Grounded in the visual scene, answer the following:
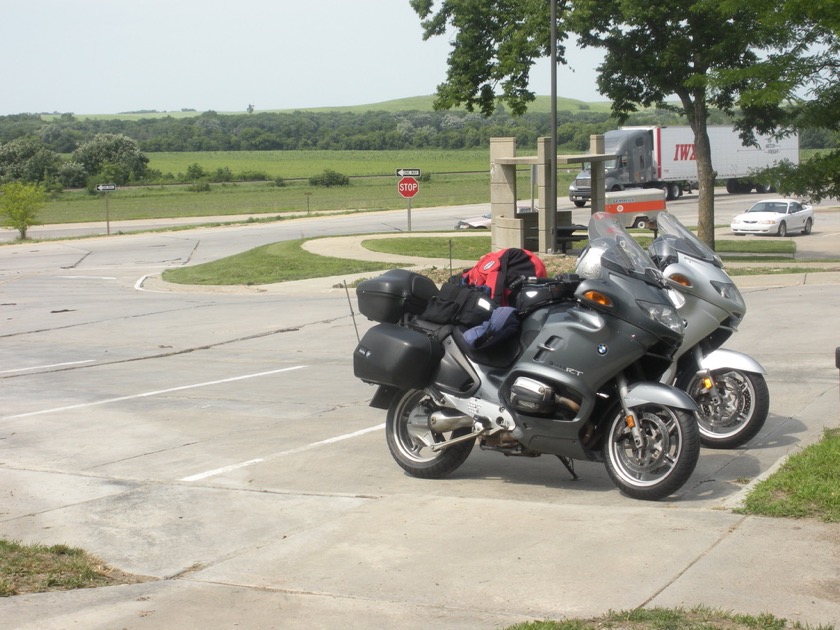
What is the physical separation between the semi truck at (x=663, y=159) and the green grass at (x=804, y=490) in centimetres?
4672

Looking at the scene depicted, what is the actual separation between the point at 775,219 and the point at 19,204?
108 ft

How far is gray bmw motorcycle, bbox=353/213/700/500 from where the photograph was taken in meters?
6.55

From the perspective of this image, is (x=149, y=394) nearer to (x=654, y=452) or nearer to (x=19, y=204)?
(x=654, y=452)

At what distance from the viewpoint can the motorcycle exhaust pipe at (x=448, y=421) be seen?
7.26m

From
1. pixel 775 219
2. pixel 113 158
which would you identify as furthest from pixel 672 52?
pixel 113 158

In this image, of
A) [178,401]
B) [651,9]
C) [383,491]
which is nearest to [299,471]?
[383,491]

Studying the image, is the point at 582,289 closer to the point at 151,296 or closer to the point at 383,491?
the point at 383,491

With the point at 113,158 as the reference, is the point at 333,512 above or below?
below

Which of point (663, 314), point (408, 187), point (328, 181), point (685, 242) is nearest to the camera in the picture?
point (663, 314)

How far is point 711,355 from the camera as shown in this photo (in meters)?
7.84

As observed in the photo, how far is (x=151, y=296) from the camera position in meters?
23.5

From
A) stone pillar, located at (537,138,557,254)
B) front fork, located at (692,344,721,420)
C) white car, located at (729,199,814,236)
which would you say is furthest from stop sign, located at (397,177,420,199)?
front fork, located at (692,344,721,420)

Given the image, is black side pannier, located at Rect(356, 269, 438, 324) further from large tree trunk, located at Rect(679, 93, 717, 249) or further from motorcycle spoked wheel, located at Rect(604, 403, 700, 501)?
large tree trunk, located at Rect(679, 93, 717, 249)

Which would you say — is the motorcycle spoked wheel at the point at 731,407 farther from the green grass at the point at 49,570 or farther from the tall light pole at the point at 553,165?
the tall light pole at the point at 553,165
